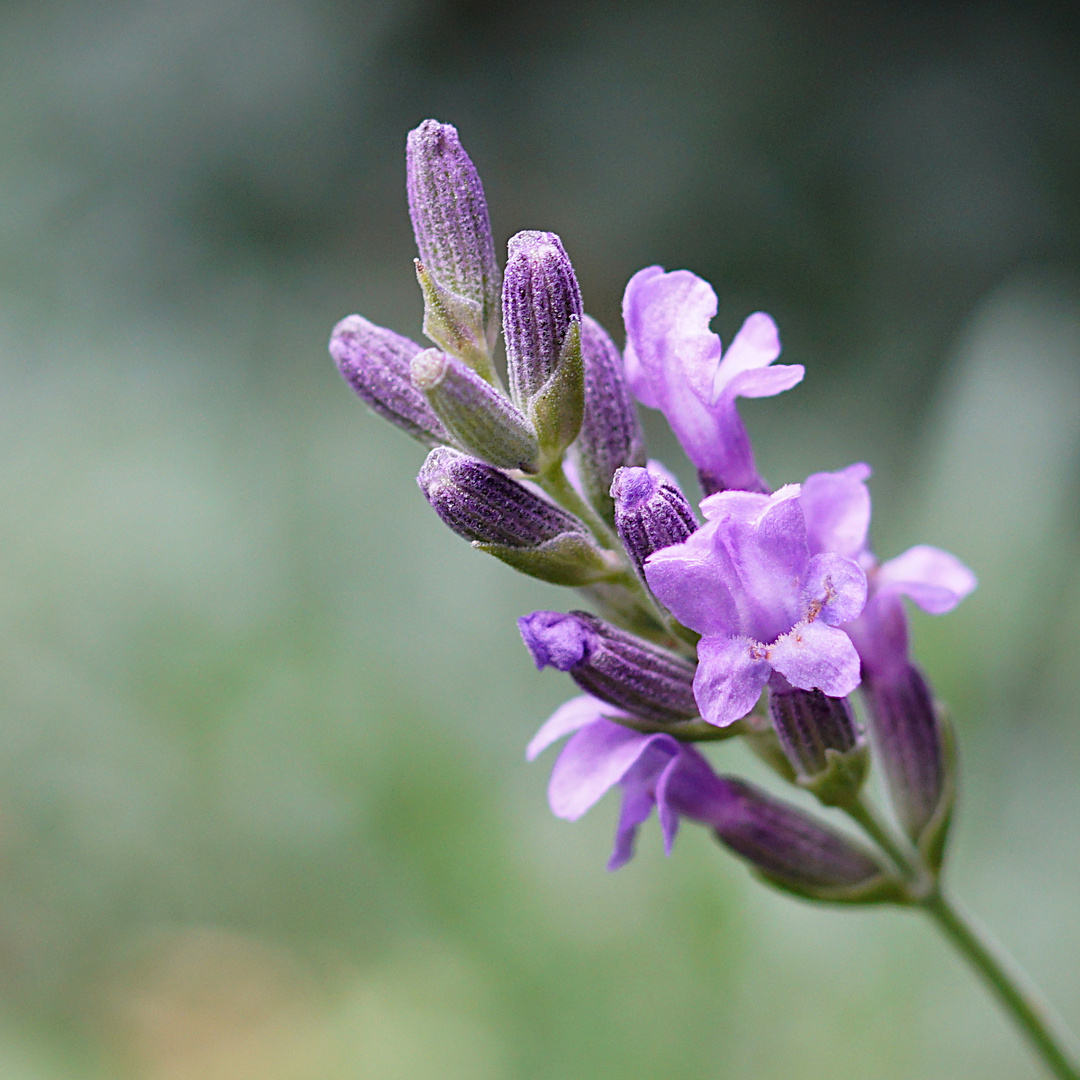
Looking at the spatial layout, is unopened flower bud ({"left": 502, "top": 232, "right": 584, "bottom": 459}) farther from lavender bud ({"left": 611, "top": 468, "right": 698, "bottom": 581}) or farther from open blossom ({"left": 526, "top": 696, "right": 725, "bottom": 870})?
Answer: open blossom ({"left": 526, "top": 696, "right": 725, "bottom": 870})

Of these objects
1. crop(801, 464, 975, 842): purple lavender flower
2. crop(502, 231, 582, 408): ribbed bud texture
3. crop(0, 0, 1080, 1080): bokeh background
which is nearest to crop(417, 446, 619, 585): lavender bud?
crop(502, 231, 582, 408): ribbed bud texture

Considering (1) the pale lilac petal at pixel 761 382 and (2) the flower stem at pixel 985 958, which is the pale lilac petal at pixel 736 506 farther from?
(2) the flower stem at pixel 985 958

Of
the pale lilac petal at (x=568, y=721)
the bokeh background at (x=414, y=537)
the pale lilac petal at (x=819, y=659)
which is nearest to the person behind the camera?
the pale lilac petal at (x=819, y=659)

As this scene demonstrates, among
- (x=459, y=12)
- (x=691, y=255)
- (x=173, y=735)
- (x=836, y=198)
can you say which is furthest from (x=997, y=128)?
(x=173, y=735)

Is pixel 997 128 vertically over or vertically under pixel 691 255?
over

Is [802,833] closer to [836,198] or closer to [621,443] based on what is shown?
[621,443]

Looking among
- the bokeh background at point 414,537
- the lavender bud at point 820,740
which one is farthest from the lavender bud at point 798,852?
the bokeh background at point 414,537
